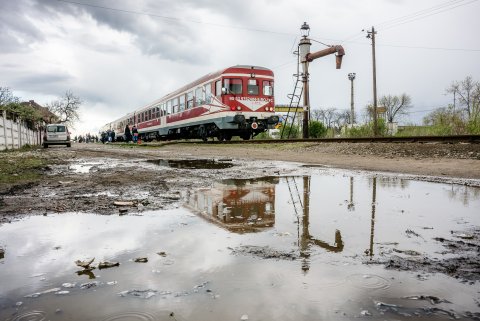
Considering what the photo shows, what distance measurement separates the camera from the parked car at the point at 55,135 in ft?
80.1

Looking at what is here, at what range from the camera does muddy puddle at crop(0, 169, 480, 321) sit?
1425 millimetres

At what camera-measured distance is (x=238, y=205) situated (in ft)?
11.1

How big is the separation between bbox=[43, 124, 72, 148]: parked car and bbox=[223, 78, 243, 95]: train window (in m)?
14.0

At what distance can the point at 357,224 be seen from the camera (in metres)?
2.70

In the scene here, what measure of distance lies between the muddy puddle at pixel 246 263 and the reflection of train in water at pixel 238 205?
0.06 ft

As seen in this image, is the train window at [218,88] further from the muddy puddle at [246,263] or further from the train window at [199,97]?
the muddy puddle at [246,263]

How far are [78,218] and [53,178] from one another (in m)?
3.12

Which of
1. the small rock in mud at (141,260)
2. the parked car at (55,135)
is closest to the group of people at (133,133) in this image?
the parked car at (55,135)

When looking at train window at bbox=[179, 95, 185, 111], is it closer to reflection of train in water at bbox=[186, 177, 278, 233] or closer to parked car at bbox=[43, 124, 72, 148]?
parked car at bbox=[43, 124, 72, 148]

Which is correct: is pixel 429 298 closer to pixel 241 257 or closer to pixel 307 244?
pixel 307 244

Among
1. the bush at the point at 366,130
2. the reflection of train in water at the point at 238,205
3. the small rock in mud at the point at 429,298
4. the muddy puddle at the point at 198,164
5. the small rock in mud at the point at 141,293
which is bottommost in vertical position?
the small rock in mud at the point at 429,298

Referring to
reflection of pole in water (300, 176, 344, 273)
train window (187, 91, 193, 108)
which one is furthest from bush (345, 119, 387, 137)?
reflection of pole in water (300, 176, 344, 273)

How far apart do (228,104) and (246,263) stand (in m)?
14.9

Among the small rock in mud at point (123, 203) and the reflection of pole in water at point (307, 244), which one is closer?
the reflection of pole in water at point (307, 244)
